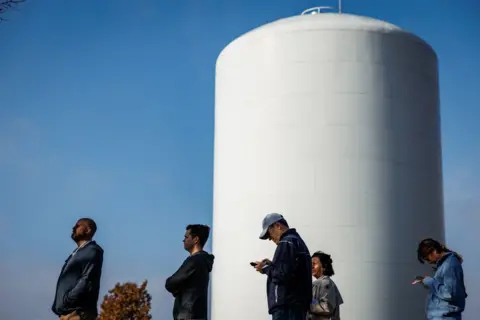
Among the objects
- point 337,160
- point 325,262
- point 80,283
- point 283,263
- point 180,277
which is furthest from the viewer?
point 337,160

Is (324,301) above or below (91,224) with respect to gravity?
below

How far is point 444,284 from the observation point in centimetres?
611

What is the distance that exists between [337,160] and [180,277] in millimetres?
4960

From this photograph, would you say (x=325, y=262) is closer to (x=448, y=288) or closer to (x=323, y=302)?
(x=323, y=302)

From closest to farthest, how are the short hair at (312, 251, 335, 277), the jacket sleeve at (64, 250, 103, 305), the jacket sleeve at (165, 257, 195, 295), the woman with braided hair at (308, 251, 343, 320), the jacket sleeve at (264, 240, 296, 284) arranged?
1. the jacket sleeve at (264, 240, 296, 284)
2. the jacket sleeve at (64, 250, 103, 305)
3. the jacket sleeve at (165, 257, 195, 295)
4. the woman with braided hair at (308, 251, 343, 320)
5. the short hair at (312, 251, 335, 277)

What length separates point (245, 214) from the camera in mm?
10648

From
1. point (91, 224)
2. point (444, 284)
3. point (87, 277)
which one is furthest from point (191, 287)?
point (444, 284)

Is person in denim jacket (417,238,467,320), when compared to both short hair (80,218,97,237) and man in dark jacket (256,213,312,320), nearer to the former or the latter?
man in dark jacket (256,213,312,320)

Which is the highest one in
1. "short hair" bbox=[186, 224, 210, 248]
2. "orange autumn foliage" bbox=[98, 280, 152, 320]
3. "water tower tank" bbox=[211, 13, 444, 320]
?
"water tower tank" bbox=[211, 13, 444, 320]

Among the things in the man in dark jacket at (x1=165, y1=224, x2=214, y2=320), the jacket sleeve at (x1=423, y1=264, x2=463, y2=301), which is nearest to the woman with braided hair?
the jacket sleeve at (x1=423, y1=264, x2=463, y2=301)

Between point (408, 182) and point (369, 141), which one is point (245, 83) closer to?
point (369, 141)

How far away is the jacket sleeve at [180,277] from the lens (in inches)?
231

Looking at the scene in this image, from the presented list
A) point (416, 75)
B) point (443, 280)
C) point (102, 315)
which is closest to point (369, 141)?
point (416, 75)

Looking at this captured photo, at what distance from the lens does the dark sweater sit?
5.69 meters
